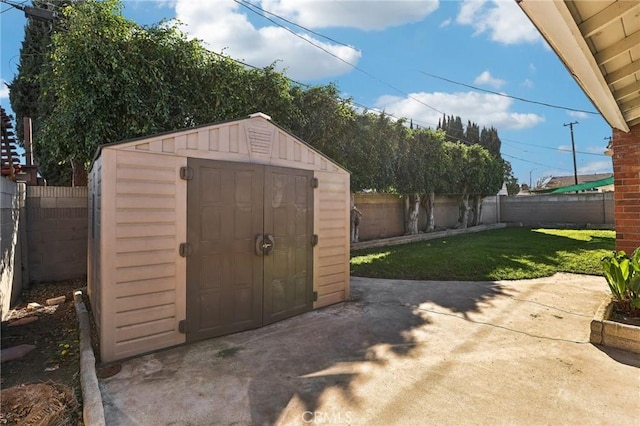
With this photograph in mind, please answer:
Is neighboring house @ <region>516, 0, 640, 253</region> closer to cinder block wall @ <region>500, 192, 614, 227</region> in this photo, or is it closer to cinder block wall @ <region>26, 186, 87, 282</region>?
cinder block wall @ <region>26, 186, 87, 282</region>

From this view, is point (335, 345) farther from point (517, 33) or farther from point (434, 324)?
point (517, 33)

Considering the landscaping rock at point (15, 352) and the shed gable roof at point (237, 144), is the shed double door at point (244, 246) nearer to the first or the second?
the shed gable roof at point (237, 144)

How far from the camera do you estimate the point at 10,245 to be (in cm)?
472

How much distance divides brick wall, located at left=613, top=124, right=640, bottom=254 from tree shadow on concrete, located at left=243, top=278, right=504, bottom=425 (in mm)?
1928

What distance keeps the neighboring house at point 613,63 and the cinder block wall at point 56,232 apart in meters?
7.43

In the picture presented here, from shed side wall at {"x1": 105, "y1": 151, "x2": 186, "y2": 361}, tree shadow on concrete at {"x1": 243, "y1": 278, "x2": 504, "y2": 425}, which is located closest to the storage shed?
shed side wall at {"x1": 105, "y1": 151, "x2": 186, "y2": 361}

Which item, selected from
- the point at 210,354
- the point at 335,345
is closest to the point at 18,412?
the point at 210,354

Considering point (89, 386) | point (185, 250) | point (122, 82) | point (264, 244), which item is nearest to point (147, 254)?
point (185, 250)

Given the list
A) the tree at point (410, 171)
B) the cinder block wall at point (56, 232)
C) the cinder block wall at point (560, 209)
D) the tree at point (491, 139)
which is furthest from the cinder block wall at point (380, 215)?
the tree at point (491, 139)

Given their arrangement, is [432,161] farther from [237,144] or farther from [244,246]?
[244,246]

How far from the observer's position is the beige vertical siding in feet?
15.7

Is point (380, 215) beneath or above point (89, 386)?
above

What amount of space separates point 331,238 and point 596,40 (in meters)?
3.59

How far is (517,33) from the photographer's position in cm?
634
